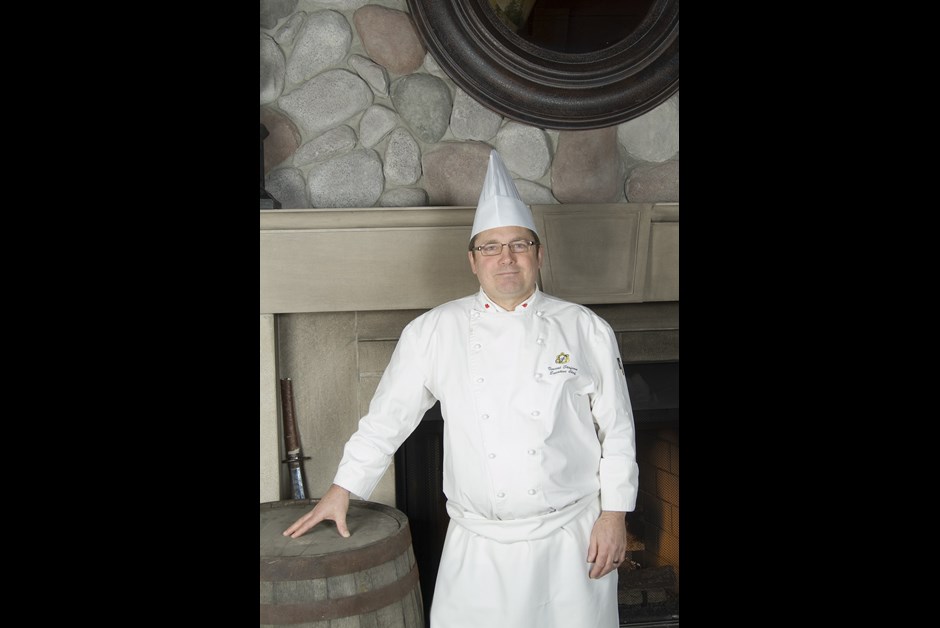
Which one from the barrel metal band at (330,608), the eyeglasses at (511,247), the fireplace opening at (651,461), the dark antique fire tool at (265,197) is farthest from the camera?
the fireplace opening at (651,461)

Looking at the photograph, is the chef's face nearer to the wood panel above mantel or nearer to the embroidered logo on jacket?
the embroidered logo on jacket

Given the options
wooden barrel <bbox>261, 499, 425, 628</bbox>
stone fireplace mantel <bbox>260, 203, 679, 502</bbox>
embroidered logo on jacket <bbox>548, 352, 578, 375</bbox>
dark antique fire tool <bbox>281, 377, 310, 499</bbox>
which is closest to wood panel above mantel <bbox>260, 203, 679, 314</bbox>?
stone fireplace mantel <bbox>260, 203, 679, 502</bbox>

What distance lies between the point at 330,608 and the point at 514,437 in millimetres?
556

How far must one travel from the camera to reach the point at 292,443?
95.3 inches

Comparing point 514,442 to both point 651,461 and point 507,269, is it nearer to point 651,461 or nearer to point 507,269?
point 507,269

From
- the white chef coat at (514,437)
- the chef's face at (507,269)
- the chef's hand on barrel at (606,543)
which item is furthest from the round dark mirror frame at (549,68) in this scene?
the chef's hand on barrel at (606,543)

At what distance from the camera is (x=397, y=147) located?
8.08 ft

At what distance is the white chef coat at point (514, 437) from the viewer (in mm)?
1857

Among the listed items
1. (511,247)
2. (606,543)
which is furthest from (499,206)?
(606,543)

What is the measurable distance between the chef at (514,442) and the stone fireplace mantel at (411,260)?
386mm

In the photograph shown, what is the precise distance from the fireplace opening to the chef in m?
0.60

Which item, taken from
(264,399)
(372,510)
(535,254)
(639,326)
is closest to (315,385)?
(264,399)

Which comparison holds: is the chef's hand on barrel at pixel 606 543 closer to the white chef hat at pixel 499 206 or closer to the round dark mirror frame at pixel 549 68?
the white chef hat at pixel 499 206

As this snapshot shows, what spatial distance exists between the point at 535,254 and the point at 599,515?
658 millimetres
